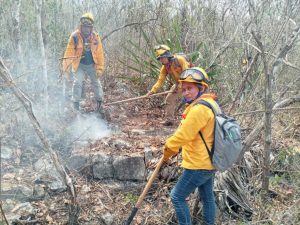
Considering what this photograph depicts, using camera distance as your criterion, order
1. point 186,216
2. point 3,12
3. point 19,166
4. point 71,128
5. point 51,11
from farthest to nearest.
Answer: point 51,11 < point 3,12 < point 71,128 < point 19,166 < point 186,216

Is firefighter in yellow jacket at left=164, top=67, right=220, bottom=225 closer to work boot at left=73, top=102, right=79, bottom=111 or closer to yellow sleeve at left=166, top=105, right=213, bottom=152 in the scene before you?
yellow sleeve at left=166, top=105, right=213, bottom=152

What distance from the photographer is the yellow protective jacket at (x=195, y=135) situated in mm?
3369

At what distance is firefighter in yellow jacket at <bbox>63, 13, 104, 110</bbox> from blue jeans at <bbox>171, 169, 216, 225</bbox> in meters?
3.64

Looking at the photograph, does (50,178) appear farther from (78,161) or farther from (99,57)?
(99,57)

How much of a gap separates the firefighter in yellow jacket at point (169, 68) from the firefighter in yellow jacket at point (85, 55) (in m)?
1.18

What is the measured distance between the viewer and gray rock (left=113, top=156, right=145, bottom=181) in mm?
5340

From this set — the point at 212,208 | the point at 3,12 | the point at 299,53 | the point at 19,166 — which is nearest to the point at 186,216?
the point at 212,208

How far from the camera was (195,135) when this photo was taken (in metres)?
3.42

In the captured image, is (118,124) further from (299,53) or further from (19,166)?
(299,53)

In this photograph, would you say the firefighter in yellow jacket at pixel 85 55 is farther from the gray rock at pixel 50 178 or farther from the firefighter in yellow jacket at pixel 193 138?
the firefighter in yellow jacket at pixel 193 138

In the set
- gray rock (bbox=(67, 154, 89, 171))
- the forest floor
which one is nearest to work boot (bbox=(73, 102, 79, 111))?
the forest floor

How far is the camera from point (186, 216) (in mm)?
3791

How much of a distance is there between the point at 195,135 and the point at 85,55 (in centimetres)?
410

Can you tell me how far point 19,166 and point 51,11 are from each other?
14.6ft
